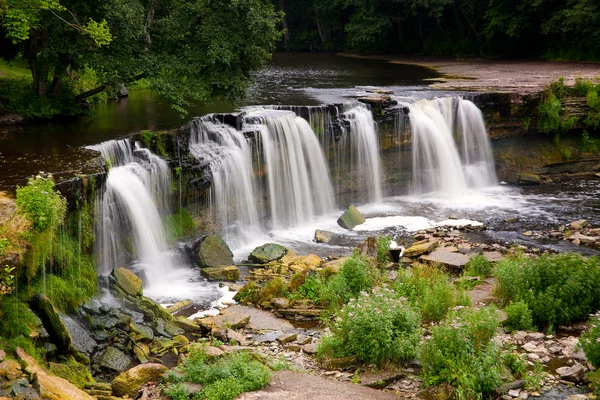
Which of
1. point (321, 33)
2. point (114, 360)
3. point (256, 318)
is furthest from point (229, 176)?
point (321, 33)

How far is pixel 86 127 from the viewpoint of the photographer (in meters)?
19.8

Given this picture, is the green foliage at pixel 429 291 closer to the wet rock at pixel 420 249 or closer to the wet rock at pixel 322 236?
the wet rock at pixel 420 249

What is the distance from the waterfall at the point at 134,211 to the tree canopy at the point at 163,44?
7.85 feet

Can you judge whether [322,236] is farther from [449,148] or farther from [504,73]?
[504,73]

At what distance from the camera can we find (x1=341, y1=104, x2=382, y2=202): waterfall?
22984 mm

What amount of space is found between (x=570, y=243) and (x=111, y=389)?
13.1 m

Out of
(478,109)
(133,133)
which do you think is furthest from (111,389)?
(478,109)

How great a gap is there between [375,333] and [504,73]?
26.4m

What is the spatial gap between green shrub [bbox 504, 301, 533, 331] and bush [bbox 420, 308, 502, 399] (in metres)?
1.23

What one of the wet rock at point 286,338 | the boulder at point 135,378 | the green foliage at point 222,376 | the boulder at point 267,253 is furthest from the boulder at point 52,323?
the boulder at point 267,253

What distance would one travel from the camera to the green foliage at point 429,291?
11797mm

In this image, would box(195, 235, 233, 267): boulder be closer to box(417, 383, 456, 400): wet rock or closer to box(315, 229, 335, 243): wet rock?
box(315, 229, 335, 243): wet rock

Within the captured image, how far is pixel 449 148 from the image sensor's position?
973 inches

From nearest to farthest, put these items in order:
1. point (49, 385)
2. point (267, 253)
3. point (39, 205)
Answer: point (49, 385)
point (39, 205)
point (267, 253)
